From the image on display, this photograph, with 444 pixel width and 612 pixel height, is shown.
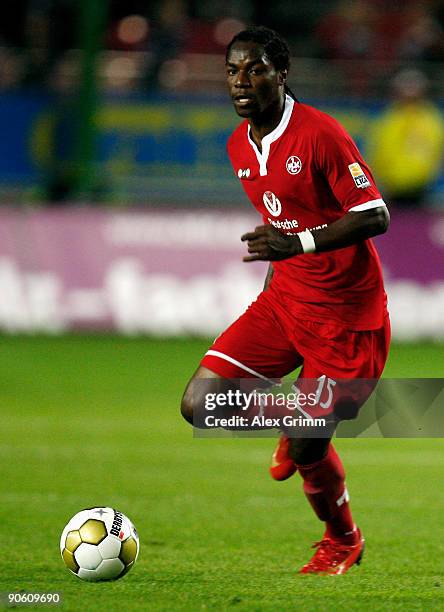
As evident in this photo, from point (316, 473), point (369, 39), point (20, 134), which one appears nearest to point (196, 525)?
point (316, 473)

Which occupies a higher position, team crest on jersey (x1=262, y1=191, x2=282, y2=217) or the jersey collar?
the jersey collar

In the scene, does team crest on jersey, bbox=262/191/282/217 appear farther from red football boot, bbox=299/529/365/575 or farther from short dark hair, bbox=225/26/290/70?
red football boot, bbox=299/529/365/575

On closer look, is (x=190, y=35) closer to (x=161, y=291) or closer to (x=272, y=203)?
(x=161, y=291)

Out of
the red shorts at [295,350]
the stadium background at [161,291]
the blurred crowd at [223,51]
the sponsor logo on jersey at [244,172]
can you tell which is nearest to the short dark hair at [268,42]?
the sponsor logo on jersey at [244,172]

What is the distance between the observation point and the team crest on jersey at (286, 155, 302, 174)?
554cm

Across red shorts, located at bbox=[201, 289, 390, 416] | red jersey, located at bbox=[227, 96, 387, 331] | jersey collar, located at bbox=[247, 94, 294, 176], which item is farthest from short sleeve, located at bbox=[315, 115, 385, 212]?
red shorts, located at bbox=[201, 289, 390, 416]

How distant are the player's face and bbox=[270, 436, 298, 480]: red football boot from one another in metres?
1.57

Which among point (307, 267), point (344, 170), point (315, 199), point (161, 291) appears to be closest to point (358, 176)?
point (344, 170)

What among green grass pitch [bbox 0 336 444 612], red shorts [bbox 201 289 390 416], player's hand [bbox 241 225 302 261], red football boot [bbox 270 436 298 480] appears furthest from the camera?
red football boot [bbox 270 436 298 480]

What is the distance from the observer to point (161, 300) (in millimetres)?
13961

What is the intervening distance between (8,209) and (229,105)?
4.44m

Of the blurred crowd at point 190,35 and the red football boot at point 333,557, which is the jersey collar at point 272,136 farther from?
the blurred crowd at point 190,35

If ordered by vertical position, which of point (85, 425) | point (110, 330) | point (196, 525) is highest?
point (196, 525)

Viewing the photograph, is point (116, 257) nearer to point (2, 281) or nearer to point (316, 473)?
point (2, 281)
